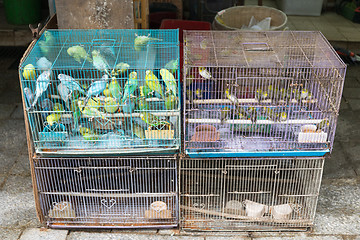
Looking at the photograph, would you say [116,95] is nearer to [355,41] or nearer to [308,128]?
[308,128]

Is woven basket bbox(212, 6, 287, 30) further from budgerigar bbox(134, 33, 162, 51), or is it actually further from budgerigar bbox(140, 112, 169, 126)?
budgerigar bbox(140, 112, 169, 126)

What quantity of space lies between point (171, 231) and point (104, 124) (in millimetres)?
1303

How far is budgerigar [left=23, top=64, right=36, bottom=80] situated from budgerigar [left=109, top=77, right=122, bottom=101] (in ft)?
2.21

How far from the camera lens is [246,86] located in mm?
4008

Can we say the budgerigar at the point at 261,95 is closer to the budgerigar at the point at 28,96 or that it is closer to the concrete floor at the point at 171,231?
the concrete floor at the point at 171,231

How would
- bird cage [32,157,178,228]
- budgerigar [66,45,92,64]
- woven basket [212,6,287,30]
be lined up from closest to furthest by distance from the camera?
1. budgerigar [66,45,92,64]
2. bird cage [32,157,178,228]
3. woven basket [212,6,287,30]

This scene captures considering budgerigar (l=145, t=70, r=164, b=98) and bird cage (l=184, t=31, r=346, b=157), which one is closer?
budgerigar (l=145, t=70, r=164, b=98)

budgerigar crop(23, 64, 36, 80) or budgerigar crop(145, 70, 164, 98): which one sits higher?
budgerigar crop(23, 64, 36, 80)

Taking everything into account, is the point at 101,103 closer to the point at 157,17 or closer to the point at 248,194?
the point at 248,194

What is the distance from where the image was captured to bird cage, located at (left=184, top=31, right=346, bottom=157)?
12.8 ft

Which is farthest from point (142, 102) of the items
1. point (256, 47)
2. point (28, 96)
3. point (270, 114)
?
point (256, 47)

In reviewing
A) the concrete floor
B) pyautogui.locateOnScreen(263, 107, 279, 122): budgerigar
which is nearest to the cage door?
the concrete floor

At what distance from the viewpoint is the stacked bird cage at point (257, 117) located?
3.90 metres

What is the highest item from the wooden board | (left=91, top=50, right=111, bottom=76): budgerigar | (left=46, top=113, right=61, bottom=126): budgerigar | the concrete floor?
the wooden board
